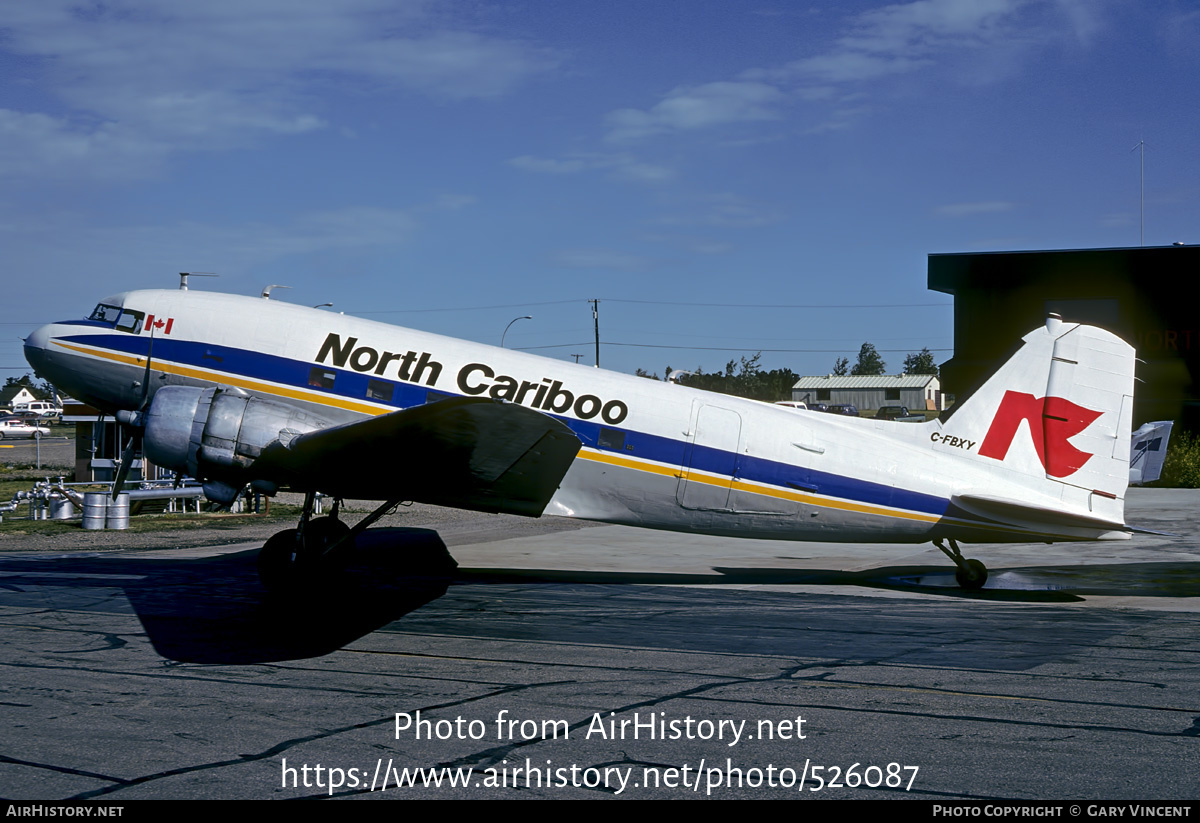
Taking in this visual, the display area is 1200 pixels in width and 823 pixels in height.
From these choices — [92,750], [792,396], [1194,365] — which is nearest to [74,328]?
[92,750]

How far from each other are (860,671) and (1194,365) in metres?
49.6

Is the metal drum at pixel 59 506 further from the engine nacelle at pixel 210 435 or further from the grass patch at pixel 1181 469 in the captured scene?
the grass patch at pixel 1181 469

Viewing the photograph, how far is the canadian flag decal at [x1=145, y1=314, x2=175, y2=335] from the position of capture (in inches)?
609

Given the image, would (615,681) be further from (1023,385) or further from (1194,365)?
(1194,365)

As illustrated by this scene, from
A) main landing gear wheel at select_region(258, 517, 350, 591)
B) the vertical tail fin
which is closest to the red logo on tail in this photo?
the vertical tail fin

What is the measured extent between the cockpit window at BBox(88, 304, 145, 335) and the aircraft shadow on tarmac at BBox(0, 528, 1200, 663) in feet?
13.7

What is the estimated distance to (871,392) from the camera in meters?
130

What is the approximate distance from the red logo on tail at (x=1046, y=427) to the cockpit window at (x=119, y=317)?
553 inches

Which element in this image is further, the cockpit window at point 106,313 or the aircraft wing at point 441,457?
the cockpit window at point 106,313

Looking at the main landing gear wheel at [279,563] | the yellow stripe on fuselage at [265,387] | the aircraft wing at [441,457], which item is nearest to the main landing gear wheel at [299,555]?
the main landing gear wheel at [279,563]

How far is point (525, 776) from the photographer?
22.9 feet

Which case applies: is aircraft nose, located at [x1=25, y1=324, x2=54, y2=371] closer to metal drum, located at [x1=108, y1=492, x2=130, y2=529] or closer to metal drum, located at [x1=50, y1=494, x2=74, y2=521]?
metal drum, located at [x1=108, y1=492, x2=130, y2=529]

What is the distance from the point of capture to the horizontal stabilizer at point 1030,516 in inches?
598
